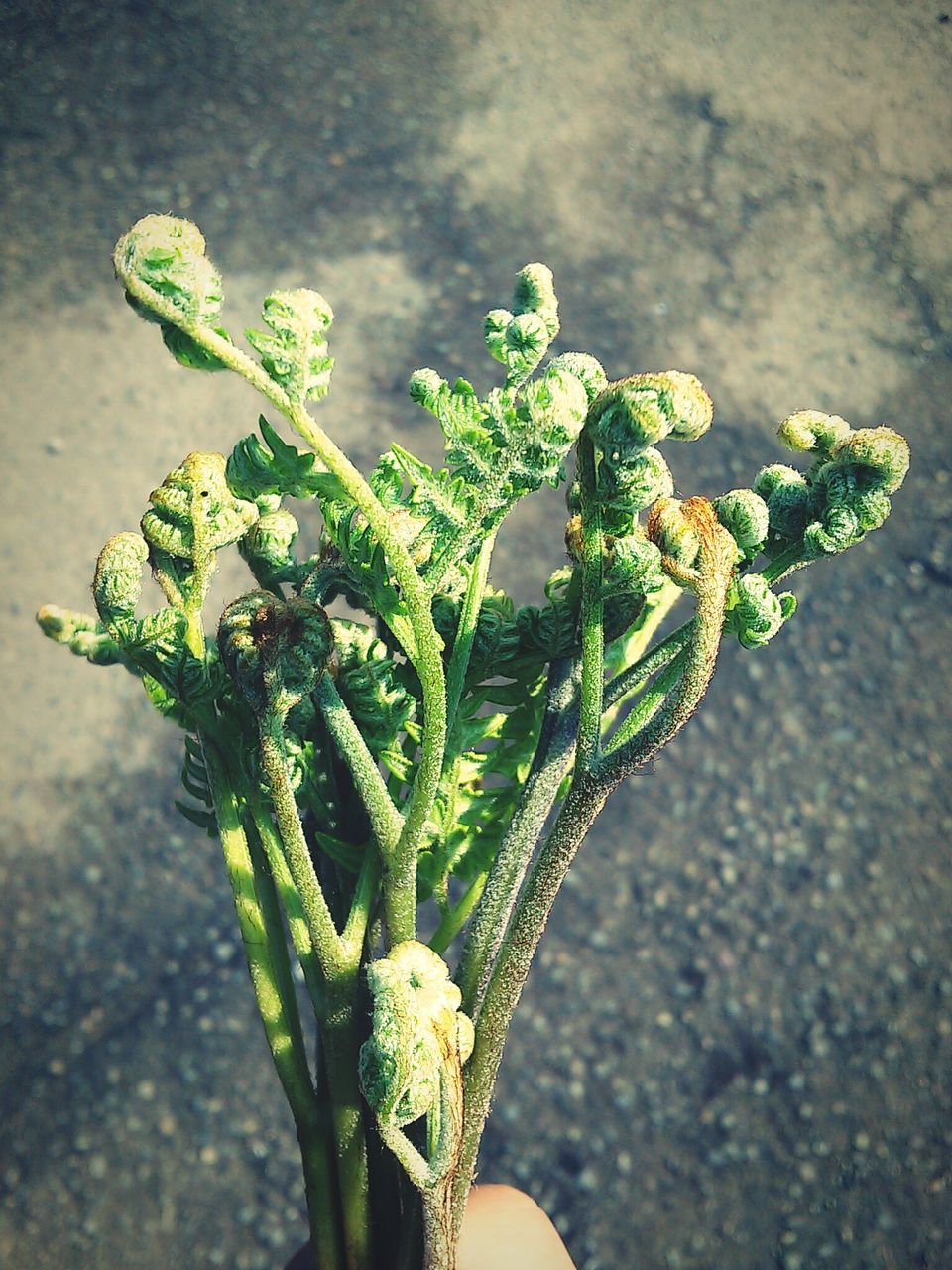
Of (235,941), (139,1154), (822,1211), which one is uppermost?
(822,1211)

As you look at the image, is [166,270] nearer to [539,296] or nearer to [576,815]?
[539,296]

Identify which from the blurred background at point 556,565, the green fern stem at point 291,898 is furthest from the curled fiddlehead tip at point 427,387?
the blurred background at point 556,565

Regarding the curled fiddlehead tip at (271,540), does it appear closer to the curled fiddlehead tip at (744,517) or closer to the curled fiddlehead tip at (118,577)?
the curled fiddlehead tip at (118,577)

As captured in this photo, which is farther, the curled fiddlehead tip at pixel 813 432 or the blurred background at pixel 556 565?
the blurred background at pixel 556 565

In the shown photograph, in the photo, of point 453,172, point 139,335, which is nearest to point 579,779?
point 139,335

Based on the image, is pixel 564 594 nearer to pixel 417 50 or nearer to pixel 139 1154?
pixel 139 1154

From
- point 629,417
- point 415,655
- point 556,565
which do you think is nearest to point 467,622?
point 415,655
